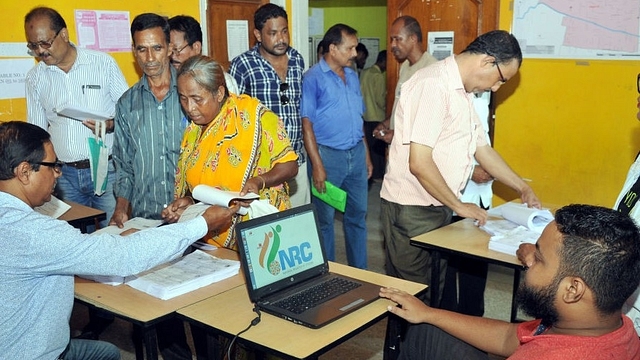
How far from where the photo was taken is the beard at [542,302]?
156 cm

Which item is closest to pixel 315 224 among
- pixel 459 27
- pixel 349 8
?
pixel 459 27

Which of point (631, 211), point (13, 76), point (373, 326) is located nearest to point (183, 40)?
point (13, 76)

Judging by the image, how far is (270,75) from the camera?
393 cm

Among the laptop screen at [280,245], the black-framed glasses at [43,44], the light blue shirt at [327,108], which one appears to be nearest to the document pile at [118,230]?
the laptop screen at [280,245]

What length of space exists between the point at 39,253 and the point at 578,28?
3994 mm

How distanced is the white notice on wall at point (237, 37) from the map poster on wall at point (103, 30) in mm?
912

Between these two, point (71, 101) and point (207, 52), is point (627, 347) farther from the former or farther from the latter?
point (207, 52)

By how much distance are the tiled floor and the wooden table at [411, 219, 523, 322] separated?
28.4 inches

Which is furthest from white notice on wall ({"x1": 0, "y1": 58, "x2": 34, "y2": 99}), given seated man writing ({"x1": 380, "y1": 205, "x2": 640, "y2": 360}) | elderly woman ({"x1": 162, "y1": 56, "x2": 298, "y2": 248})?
seated man writing ({"x1": 380, "y1": 205, "x2": 640, "y2": 360})

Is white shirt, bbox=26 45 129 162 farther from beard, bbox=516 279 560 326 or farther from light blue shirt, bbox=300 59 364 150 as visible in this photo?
beard, bbox=516 279 560 326

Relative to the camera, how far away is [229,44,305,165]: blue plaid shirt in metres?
3.90

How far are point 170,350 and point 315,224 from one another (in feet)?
3.22

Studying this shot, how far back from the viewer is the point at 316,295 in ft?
6.78

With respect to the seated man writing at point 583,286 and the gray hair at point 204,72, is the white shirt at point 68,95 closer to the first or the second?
the gray hair at point 204,72
